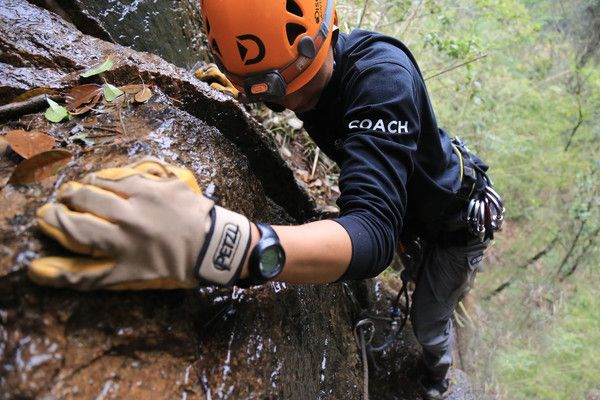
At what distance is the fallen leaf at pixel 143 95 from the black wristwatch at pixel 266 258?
936 millimetres

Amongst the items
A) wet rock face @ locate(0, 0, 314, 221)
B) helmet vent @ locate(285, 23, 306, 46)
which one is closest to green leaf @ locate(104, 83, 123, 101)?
wet rock face @ locate(0, 0, 314, 221)

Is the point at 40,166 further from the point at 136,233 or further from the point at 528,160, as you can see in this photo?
the point at 528,160

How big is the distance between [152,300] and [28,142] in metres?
0.78

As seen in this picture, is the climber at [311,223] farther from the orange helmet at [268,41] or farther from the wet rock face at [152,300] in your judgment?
the wet rock face at [152,300]

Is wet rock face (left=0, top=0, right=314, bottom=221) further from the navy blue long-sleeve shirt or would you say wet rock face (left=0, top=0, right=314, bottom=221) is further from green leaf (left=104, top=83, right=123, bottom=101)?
the navy blue long-sleeve shirt

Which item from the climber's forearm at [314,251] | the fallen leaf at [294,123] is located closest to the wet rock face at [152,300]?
the climber's forearm at [314,251]

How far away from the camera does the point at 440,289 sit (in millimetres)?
3158

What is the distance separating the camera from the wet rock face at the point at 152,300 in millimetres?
1263

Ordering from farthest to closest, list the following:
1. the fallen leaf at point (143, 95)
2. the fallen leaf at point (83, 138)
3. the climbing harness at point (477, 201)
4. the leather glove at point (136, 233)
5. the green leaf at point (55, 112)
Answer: the climbing harness at point (477, 201) → the fallen leaf at point (143, 95) → the green leaf at point (55, 112) → the fallen leaf at point (83, 138) → the leather glove at point (136, 233)

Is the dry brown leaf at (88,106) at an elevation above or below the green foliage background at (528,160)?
above

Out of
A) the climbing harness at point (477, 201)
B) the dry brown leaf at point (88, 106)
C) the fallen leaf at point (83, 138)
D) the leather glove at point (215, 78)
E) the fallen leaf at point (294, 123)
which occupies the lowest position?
the fallen leaf at point (294, 123)

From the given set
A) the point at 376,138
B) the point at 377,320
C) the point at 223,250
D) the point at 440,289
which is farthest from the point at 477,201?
the point at 223,250

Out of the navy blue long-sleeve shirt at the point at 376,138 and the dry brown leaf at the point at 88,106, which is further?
the dry brown leaf at the point at 88,106

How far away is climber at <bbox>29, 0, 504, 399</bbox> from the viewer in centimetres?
121
